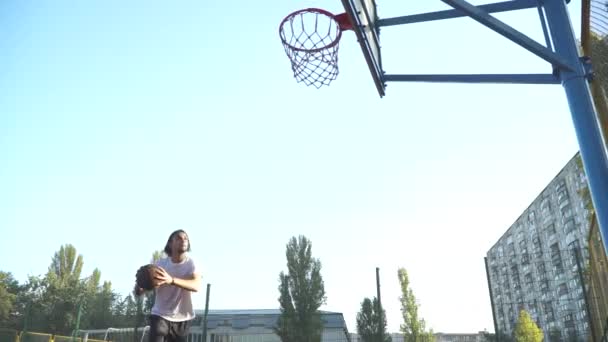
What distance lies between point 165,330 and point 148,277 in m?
0.48

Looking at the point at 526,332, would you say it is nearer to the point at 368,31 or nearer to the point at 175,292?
the point at 368,31

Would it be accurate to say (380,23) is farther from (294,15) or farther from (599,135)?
(599,135)

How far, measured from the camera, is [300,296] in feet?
79.9

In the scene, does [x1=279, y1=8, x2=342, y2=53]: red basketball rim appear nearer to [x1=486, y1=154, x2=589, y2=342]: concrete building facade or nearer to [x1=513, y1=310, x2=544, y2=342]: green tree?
[x1=486, y1=154, x2=589, y2=342]: concrete building facade

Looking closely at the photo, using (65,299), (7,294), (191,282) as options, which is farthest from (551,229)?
(7,294)

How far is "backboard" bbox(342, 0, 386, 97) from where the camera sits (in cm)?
411

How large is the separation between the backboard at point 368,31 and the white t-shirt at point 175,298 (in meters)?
2.44

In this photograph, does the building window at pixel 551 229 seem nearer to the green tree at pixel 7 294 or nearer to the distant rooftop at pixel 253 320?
the distant rooftop at pixel 253 320

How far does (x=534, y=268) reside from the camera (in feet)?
151

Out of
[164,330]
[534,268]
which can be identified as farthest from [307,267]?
[534,268]

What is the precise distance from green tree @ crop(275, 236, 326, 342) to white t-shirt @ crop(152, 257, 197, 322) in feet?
65.7

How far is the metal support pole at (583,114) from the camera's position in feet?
10.9

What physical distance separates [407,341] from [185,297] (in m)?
27.2

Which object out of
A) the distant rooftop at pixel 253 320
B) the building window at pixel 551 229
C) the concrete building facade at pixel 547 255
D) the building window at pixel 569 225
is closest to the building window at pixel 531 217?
the concrete building facade at pixel 547 255
